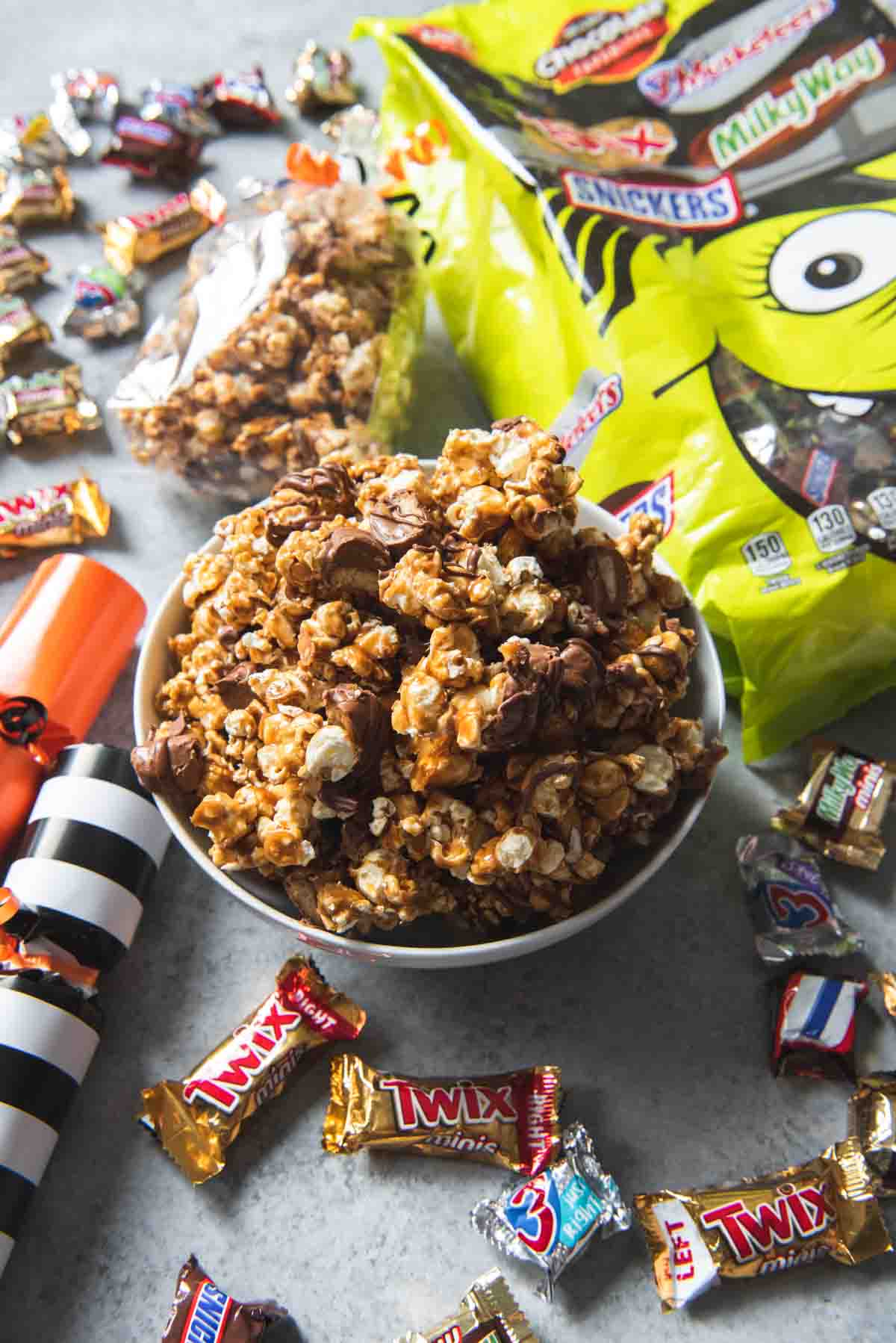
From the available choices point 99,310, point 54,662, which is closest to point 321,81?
point 99,310

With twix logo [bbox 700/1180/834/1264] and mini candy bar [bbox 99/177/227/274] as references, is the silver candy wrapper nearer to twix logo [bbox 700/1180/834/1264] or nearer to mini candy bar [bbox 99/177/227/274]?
twix logo [bbox 700/1180/834/1264]

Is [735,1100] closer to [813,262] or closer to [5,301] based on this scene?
[813,262]

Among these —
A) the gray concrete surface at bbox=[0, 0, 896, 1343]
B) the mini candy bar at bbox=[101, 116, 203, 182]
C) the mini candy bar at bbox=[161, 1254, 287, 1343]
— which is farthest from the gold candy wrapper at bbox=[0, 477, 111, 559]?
the mini candy bar at bbox=[161, 1254, 287, 1343]

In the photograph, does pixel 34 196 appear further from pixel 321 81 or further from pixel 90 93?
pixel 321 81

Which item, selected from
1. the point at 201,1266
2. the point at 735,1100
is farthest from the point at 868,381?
the point at 201,1266

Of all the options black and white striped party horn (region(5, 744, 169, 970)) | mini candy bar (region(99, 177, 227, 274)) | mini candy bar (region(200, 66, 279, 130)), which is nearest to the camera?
black and white striped party horn (region(5, 744, 169, 970))

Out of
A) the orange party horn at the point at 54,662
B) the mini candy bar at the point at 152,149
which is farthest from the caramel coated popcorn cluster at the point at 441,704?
the mini candy bar at the point at 152,149

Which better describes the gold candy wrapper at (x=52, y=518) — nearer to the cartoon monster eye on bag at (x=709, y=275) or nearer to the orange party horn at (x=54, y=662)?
the orange party horn at (x=54, y=662)
